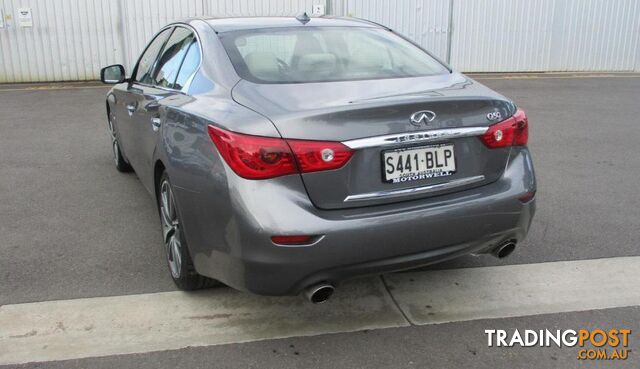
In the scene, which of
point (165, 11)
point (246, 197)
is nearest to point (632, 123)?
point (246, 197)

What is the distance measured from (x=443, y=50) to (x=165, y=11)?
21.9 feet

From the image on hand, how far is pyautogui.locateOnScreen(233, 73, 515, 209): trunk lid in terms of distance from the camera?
2.62m

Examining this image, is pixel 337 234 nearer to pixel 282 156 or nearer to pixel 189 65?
pixel 282 156

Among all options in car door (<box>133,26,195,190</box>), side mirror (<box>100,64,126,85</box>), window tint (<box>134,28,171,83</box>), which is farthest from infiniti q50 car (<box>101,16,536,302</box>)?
side mirror (<box>100,64,126,85</box>)

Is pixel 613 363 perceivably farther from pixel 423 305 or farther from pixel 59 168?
pixel 59 168

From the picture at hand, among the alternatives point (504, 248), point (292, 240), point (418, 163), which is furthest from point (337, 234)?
point (504, 248)

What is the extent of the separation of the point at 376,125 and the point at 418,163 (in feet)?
0.89

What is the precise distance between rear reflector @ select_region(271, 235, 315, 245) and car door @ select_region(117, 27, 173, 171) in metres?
2.02

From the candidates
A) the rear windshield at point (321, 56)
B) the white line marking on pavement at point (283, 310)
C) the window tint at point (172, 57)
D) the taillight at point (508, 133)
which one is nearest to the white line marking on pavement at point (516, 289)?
the white line marking on pavement at point (283, 310)

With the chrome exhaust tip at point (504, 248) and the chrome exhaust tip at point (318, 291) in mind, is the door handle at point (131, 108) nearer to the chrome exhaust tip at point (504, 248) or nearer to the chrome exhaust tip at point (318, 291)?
the chrome exhaust tip at point (318, 291)

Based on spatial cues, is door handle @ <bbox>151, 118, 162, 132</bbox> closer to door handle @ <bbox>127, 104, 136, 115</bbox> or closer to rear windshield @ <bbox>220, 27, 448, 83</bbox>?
rear windshield @ <bbox>220, 27, 448, 83</bbox>

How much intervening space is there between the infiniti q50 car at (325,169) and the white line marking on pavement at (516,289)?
0.39 m

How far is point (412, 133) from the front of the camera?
2.70 m

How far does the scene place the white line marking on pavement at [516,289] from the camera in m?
3.24
